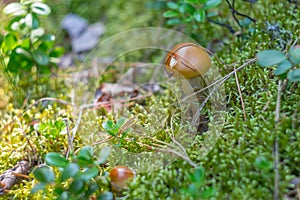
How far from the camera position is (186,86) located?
1787 millimetres

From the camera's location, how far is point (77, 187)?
Answer: 1.38 metres

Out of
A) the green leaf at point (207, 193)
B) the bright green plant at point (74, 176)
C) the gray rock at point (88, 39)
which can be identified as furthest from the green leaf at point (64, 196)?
the gray rock at point (88, 39)

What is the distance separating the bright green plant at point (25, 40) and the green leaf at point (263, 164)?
133 cm

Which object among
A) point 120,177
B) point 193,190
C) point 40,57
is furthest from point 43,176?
point 40,57

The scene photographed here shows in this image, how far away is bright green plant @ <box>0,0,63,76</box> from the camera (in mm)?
2008

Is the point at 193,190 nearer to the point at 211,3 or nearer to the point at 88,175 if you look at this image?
the point at 88,175

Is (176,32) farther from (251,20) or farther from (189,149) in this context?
(189,149)

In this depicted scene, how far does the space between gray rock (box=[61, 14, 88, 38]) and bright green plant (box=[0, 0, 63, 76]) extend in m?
0.75

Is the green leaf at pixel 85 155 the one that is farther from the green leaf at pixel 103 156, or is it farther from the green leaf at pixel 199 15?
the green leaf at pixel 199 15

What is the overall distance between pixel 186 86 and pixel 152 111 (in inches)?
8.5

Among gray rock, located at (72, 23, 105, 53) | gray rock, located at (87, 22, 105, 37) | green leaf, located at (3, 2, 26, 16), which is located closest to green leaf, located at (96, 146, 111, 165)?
green leaf, located at (3, 2, 26, 16)

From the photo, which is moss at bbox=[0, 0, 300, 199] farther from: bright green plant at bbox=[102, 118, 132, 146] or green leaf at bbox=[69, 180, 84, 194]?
green leaf at bbox=[69, 180, 84, 194]

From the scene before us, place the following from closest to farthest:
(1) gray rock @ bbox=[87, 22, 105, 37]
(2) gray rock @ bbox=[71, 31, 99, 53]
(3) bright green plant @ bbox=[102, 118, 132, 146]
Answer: (3) bright green plant @ bbox=[102, 118, 132, 146] < (2) gray rock @ bbox=[71, 31, 99, 53] < (1) gray rock @ bbox=[87, 22, 105, 37]

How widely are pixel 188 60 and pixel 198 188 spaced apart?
59 centimetres
